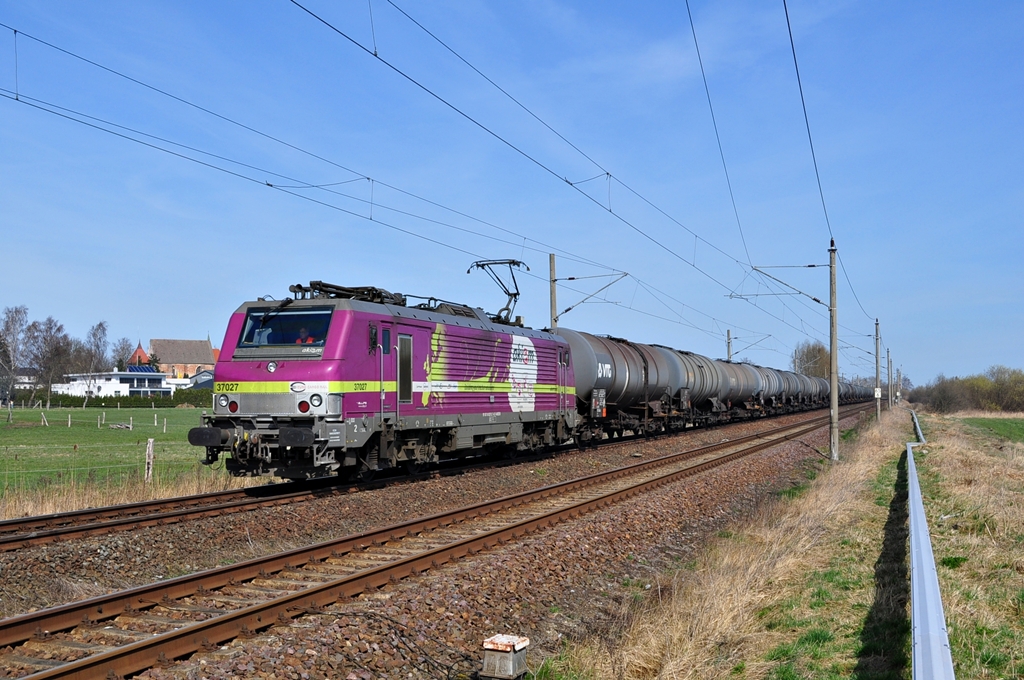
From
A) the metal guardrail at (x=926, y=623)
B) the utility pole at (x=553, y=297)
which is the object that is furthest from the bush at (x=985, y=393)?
the metal guardrail at (x=926, y=623)

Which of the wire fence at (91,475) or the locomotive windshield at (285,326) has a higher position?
the locomotive windshield at (285,326)

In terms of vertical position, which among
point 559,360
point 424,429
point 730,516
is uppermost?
point 559,360

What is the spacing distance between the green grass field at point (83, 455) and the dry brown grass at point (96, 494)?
351mm

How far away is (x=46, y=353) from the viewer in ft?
320

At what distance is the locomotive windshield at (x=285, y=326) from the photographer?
46.4 ft

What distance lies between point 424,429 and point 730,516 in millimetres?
6363

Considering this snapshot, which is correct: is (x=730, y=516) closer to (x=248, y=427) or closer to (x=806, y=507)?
(x=806, y=507)

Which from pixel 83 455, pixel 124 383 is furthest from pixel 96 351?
pixel 83 455

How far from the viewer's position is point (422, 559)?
971 centimetres

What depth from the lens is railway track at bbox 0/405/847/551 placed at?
10.6 m

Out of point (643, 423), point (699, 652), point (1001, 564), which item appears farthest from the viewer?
point (643, 423)

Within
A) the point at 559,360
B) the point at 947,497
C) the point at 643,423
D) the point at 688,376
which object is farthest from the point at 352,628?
the point at 688,376

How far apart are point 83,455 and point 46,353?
8191 cm

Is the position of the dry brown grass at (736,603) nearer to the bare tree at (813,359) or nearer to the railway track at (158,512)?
the railway track at (158,512)
